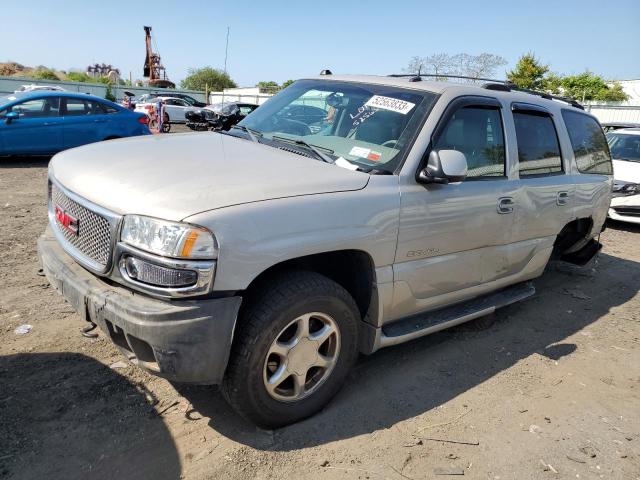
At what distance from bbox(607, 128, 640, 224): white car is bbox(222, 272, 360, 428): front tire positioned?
7.26m

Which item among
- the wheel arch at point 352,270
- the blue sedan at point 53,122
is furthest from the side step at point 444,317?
the blue sedan at point 53,122

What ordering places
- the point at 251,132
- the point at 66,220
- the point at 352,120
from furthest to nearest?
1. the point at 251,132
2. the point at 352,120
3. the point at 66,220

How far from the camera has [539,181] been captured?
4035mm

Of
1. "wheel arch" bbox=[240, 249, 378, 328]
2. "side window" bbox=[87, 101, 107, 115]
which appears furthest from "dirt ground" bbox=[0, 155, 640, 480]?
"side window" bbox=[87, 101, 107, 115]

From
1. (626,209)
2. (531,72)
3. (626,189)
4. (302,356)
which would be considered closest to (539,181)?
(302,356)

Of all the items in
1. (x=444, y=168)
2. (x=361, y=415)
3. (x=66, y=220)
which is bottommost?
(x=361, y=415)

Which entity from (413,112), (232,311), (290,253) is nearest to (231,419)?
(232,311)

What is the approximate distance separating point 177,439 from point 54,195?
1687mm

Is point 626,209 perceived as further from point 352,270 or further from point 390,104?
point 352,270

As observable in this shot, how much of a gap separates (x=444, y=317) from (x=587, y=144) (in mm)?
2701

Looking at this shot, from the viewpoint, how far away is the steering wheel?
352 cm

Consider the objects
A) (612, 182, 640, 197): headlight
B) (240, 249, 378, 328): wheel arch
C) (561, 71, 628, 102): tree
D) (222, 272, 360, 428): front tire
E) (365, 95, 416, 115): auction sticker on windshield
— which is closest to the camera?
(222, 272, 360, 428): front tire

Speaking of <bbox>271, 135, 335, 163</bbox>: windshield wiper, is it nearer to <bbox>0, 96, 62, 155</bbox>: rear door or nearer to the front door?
the front door

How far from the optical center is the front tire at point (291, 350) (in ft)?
8.09
